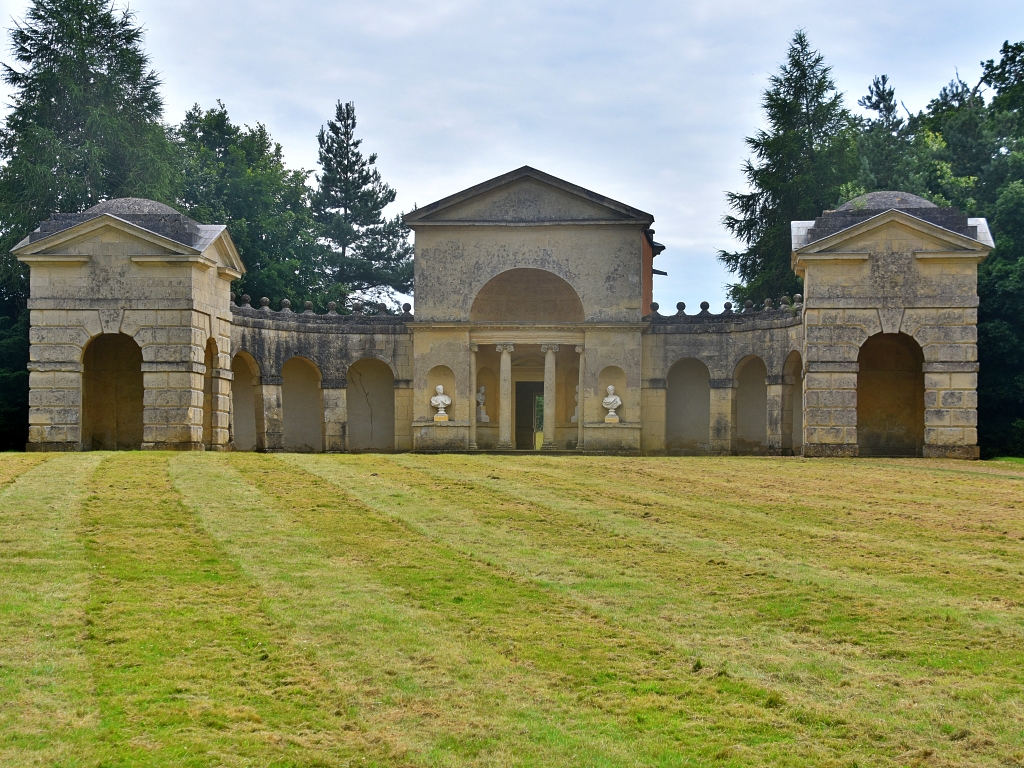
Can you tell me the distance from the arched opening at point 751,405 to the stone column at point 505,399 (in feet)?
24.5

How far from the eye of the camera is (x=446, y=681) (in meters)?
10.5

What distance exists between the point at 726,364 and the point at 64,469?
73.3 feet

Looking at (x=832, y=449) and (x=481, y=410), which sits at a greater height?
(x=481, y=410)

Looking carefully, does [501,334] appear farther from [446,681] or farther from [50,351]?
[446,681]

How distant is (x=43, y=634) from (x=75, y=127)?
38.9 m

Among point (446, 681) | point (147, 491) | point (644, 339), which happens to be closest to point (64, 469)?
point (147, 491)

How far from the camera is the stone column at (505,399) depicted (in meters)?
39.5

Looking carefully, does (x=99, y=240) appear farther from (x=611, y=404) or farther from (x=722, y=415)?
(x=722, y=415)

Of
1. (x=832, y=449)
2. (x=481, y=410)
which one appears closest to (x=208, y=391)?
(x=481, y=410)

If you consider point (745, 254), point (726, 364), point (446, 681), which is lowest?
point (446, 681)

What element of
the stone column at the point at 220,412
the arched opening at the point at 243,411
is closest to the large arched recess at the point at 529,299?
the arched opening at the point at 243,411

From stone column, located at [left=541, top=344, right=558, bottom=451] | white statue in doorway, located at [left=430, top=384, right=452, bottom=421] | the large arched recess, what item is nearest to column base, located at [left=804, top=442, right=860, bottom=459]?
stone column, located at [left=541, top=344, right=558, bottom=451]

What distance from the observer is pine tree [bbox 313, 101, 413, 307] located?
7106 centimetres

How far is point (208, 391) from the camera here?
34.0 metres
